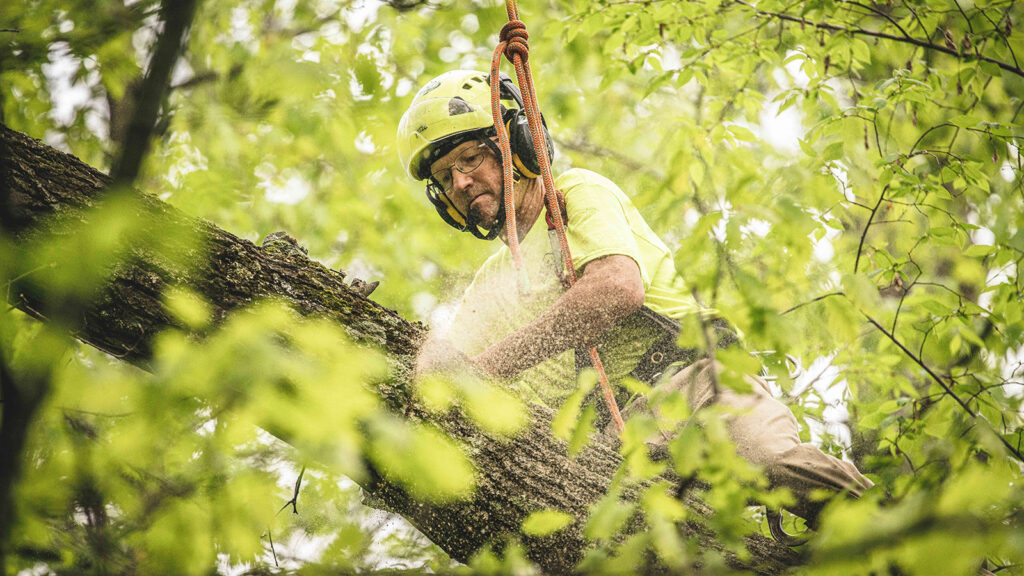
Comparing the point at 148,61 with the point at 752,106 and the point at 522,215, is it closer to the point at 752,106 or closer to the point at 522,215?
the point at 522,215

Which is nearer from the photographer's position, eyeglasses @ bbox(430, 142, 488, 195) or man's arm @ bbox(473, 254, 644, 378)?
man's arm @ bbox(473, 254, 644, 378)

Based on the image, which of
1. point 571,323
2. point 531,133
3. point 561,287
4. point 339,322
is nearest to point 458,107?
point 531,133

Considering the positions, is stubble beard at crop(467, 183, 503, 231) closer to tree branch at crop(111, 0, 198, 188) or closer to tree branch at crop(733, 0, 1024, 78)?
tree branch at crop(733, 0, 1024, 78)

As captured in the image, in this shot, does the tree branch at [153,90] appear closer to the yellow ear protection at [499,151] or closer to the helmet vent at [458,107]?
the yellow ear protection at [499,151]

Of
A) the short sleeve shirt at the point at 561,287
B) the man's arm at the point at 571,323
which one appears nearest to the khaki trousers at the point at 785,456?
the man's arm at the point at 571,323

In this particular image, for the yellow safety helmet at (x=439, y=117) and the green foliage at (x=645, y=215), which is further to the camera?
the yellow safety helmet at (x=439, y=117)

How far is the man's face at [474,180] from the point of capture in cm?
264

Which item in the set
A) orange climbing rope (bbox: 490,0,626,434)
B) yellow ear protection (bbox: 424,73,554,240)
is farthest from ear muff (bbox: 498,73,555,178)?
orange climbing rope (bbox: 490,0,626,434)

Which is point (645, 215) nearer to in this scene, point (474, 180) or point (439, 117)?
point (474, 180)

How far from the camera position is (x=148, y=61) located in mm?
621

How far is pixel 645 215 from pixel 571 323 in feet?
3.88

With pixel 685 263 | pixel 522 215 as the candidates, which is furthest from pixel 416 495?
pixel 522 215

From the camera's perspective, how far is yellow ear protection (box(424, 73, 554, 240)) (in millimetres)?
2562

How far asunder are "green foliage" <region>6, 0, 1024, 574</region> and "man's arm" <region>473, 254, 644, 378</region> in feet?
1.16
